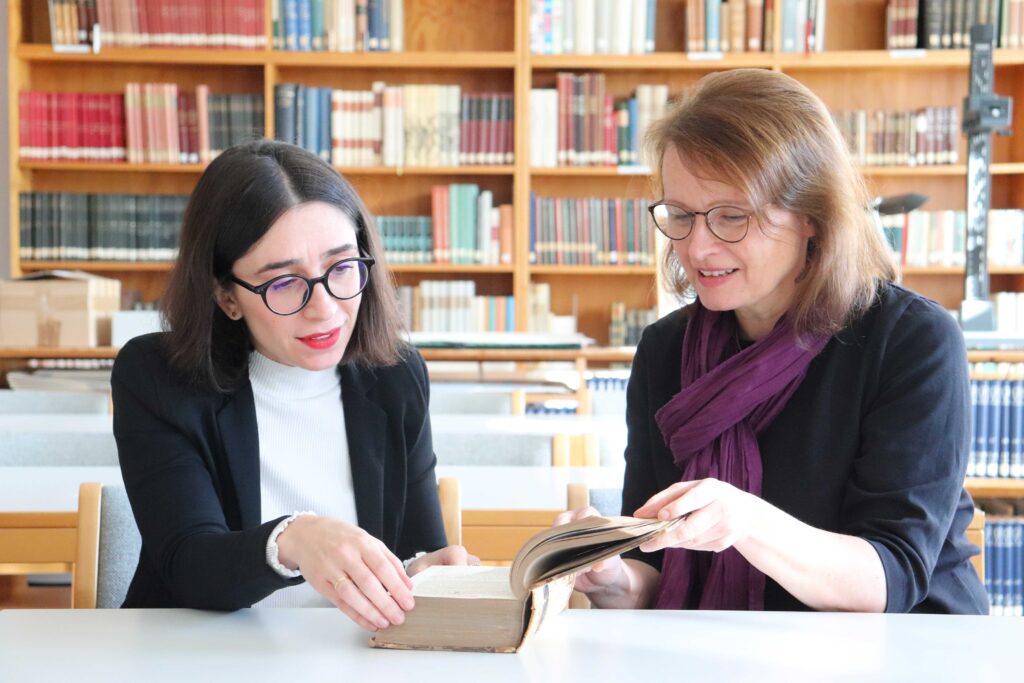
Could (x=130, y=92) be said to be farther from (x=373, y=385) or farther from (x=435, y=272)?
(x=373, y=385)

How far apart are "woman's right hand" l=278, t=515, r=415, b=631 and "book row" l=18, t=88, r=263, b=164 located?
13.2 ft

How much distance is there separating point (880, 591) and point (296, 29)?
13.6ft

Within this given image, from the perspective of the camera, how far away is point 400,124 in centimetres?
484

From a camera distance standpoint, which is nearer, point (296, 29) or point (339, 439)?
point (339, 439)

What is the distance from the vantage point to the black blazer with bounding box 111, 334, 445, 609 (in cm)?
116

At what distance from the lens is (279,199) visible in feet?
4.51

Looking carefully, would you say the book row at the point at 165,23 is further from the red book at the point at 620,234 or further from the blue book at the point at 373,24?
the red book at the point at 620,234

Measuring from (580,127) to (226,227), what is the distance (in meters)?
3.62

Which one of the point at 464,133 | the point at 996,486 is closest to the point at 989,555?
the point at 996,486

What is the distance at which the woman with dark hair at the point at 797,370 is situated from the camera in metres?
1.30

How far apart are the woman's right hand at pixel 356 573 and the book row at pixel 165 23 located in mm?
4071

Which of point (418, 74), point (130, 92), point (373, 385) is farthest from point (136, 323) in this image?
point (373, 385)

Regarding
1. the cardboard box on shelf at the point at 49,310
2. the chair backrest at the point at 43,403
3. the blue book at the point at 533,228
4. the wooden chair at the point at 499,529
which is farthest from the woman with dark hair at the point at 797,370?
the blue book at the point at 533,228

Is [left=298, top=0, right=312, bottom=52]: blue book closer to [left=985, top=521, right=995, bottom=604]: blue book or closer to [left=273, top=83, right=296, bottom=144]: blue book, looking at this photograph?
[left=273, top=83, right=296, bottom=144]: blue book
